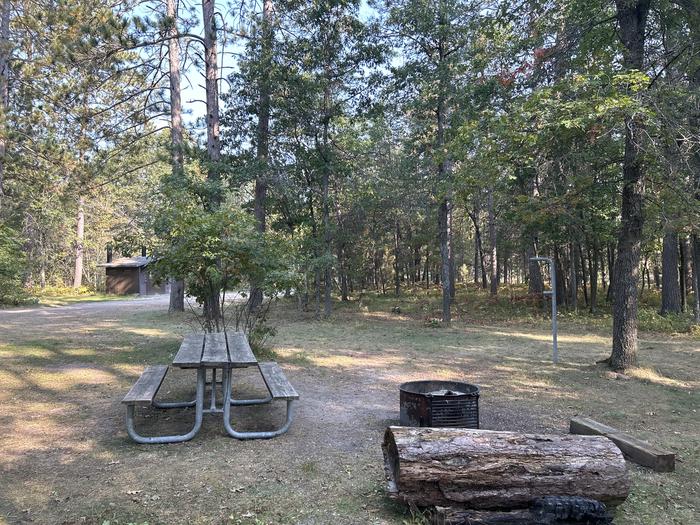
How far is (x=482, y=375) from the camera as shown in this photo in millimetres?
7500

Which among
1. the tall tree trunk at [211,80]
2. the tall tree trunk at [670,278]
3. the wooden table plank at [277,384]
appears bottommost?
the wooden table plank at [277,384]

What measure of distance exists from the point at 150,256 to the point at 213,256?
125 centimetres

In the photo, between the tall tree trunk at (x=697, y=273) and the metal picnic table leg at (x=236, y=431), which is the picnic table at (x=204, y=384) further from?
the tall tree trunk at (x=697, y=273)

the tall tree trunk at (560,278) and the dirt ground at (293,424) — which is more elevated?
the tall tree trunk at (560,278)

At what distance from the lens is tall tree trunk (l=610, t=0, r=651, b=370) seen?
283 inches

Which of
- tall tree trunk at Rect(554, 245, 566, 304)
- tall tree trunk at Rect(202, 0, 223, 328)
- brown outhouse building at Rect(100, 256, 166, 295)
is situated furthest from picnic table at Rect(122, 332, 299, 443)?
brown outhouse building at Rect(100, 256, 166, 295)

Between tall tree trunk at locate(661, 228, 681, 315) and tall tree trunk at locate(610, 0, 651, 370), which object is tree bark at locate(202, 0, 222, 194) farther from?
tall tree trunk at locate(661, 228, 681, 315)

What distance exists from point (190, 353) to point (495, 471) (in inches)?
115

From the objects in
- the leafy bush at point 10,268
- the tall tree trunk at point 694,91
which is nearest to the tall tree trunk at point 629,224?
the tall tree trunk at point 694,91

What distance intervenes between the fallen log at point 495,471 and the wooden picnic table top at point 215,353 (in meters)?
1.68

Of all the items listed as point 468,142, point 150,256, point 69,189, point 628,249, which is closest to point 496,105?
point 468,142

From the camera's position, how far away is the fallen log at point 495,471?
296 centimetres

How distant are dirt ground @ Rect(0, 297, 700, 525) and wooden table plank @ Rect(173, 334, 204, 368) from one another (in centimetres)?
69

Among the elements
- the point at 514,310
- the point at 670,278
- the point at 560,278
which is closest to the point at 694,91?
the point at 670,278
